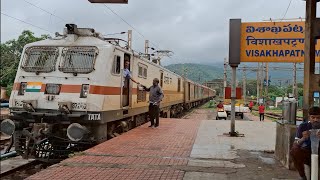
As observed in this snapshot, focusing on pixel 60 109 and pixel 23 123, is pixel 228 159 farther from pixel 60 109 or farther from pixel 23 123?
pixel 23 123

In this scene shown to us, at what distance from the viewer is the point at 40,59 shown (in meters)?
10.7

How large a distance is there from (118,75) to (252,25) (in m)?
4.26

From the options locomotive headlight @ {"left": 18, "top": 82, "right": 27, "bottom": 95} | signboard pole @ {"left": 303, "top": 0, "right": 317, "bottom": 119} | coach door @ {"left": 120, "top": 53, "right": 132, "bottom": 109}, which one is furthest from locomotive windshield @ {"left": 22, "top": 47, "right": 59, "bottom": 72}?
signboard pole @ {"left": 303, "top": 0, "right": 317, "bottom": 119}

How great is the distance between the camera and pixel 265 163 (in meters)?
7.63

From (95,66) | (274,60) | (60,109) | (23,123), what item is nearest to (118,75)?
(95,66)

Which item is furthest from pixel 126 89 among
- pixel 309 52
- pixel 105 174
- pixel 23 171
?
pixel 309 52

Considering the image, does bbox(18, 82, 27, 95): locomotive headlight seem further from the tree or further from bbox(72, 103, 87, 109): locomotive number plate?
the tree

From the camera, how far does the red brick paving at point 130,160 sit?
6480 mm

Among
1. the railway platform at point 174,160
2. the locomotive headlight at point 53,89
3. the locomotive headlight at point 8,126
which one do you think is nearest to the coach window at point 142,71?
the railway platform at point 174,160

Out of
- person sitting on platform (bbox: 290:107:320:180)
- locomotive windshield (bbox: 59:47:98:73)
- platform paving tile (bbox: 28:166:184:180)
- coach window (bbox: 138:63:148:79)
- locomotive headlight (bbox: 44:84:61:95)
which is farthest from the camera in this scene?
coach window (bbox: 138:63:148:79)

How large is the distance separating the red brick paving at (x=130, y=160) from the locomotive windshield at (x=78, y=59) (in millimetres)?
2130

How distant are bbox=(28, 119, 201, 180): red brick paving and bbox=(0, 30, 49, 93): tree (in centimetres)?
2496

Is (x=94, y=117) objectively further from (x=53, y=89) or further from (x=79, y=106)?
(x=53, y=89)

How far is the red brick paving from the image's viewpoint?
6.48 meters
